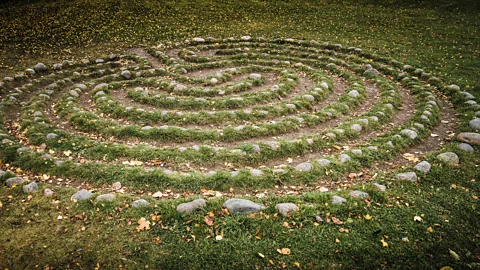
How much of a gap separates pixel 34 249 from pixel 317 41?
52.1ft

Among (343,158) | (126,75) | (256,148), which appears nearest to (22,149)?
(256,148)

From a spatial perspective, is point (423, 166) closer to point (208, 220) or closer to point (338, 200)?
point (338, 200)

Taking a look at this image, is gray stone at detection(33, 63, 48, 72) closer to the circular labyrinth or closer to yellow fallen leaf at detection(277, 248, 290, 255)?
the circular labyrinth

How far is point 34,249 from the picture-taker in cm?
523

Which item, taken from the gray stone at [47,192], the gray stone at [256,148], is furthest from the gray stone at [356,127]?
the gray stone at [47,192]

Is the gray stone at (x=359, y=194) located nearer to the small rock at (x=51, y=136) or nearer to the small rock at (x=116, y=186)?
the small rock at (x=116, y=186)

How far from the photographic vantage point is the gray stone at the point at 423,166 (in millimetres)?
7167

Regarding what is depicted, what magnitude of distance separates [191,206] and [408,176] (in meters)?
4.76

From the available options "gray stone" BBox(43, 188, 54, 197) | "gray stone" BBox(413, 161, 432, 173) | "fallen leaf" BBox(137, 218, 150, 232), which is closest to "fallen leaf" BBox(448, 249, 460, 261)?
"gray stone" BBox(413, 161, 432, 173)

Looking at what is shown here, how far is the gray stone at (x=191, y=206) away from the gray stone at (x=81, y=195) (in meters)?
1.92

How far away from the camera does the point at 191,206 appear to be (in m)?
6.06

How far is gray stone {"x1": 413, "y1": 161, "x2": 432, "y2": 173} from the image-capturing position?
7167mm

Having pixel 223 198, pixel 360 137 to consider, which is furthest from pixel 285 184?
pixel 360 137

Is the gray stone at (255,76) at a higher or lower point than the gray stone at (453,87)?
lower
